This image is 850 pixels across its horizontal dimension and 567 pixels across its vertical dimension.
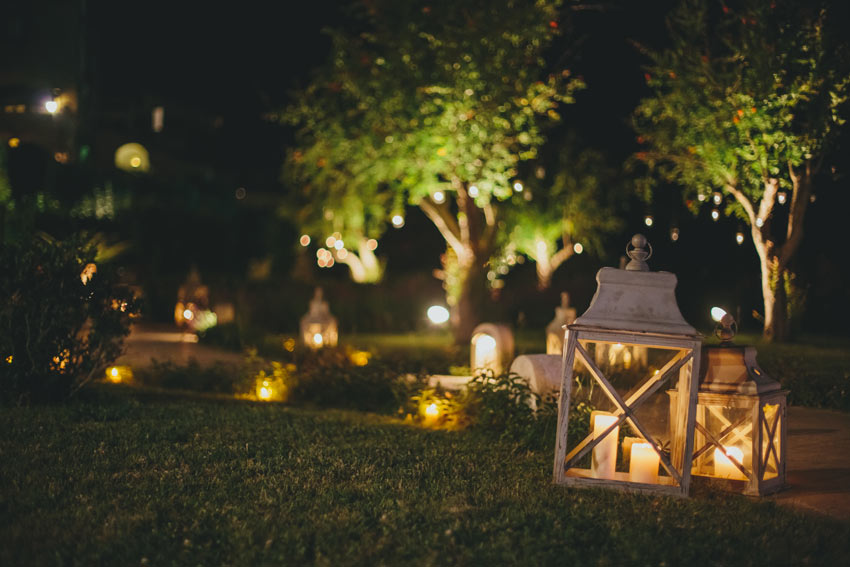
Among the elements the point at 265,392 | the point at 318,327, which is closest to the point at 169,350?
the point at 318,327

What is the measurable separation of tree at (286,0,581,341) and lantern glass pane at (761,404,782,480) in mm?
10999

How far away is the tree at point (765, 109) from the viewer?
1224 cm

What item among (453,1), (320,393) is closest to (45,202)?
(453,1)

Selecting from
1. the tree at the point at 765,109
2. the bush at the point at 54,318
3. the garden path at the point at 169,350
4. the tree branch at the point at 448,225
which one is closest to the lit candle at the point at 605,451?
the bush at the point at 54,318

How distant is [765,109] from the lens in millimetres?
12727

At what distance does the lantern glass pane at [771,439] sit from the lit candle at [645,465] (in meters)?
0.74

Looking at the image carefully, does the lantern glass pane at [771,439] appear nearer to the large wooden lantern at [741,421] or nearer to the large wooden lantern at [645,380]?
the large wooden lantern at [741,421]

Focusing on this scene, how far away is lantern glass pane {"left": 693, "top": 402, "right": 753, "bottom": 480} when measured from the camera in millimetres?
6168

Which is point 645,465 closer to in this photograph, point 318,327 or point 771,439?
point 771,439

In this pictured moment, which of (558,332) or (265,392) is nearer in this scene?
(265,392)

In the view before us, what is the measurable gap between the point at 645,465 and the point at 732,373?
0.89 meters

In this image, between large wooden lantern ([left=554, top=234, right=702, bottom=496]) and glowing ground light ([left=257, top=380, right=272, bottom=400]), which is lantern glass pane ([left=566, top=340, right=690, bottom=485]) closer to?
large wooden lantern ([left=554, top=234, right=702, bottom=496])

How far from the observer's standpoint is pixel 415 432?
8.44 meters

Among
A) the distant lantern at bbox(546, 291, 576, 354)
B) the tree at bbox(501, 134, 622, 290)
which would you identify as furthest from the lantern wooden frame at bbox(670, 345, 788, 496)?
the tree at bbox(501, 134, 622, 290)
